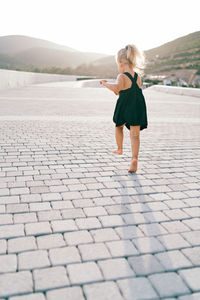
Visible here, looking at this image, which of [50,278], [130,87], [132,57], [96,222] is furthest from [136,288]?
[132,57]

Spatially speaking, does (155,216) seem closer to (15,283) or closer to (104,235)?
(104,235)

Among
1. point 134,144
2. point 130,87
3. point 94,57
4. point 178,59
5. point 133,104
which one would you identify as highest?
point 94,57

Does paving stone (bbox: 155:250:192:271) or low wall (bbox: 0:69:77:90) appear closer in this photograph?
paving stone (bbox: 155:250:192:271)

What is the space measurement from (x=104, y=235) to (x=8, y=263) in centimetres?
81

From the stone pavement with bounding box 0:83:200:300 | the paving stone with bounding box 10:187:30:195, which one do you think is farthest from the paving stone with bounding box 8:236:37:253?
the paving stone with bounding box 10:187:30:195

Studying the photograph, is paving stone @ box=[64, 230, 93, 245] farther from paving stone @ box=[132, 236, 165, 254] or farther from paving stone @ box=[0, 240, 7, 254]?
paving stone @ box=[0, 240, 7, 254]

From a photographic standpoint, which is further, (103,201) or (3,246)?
(103,201)

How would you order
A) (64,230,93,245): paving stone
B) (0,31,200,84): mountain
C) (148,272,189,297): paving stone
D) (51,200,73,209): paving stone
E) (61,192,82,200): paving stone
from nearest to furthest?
(148,272,189,297): paving stone
(64,230,93,245): paving stone
(51,200,73,209): paving stone
(61,192,82,200): paving stone
(0,31,200,84): mountain

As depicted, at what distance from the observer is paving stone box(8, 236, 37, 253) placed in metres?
2.55

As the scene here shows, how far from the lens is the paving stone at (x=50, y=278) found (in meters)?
2.16

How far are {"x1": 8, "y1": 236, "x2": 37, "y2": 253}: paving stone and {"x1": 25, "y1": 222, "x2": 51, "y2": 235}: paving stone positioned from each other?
9 centimetres

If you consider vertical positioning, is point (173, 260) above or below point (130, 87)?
below

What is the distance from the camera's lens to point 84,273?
229cm

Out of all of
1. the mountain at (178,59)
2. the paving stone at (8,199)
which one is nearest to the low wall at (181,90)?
the paving stone at (8,199)
